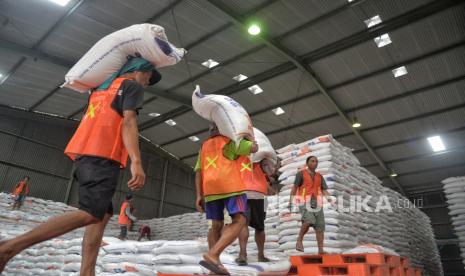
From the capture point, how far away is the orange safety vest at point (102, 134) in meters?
1.79

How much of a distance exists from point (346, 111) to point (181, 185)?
1012cm

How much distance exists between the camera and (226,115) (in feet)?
9.41

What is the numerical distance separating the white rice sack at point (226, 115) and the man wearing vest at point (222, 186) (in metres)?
0.08

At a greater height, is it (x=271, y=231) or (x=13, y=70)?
(x=13, y=70)

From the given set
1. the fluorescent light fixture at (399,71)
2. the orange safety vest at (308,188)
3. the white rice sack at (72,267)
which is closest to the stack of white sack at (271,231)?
the orange safety vest at (308,188)

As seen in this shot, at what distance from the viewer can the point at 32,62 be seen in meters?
9.94

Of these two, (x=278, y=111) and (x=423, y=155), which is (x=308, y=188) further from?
(x=423, y=155)

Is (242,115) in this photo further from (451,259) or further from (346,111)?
(451,259)

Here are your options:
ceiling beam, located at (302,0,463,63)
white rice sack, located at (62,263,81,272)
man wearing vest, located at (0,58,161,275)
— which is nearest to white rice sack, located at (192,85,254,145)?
man wearing vest, located at (0,58,161,275)

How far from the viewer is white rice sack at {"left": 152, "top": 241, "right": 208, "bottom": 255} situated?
10.1 ft

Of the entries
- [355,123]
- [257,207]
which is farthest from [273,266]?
[355,123]

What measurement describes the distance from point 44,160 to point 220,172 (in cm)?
1312

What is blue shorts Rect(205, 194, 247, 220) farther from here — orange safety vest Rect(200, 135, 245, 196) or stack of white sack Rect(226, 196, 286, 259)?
stack of white sack Rect(226, 196, 286, 259)

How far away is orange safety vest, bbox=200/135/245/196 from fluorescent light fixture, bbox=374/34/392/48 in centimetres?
756
